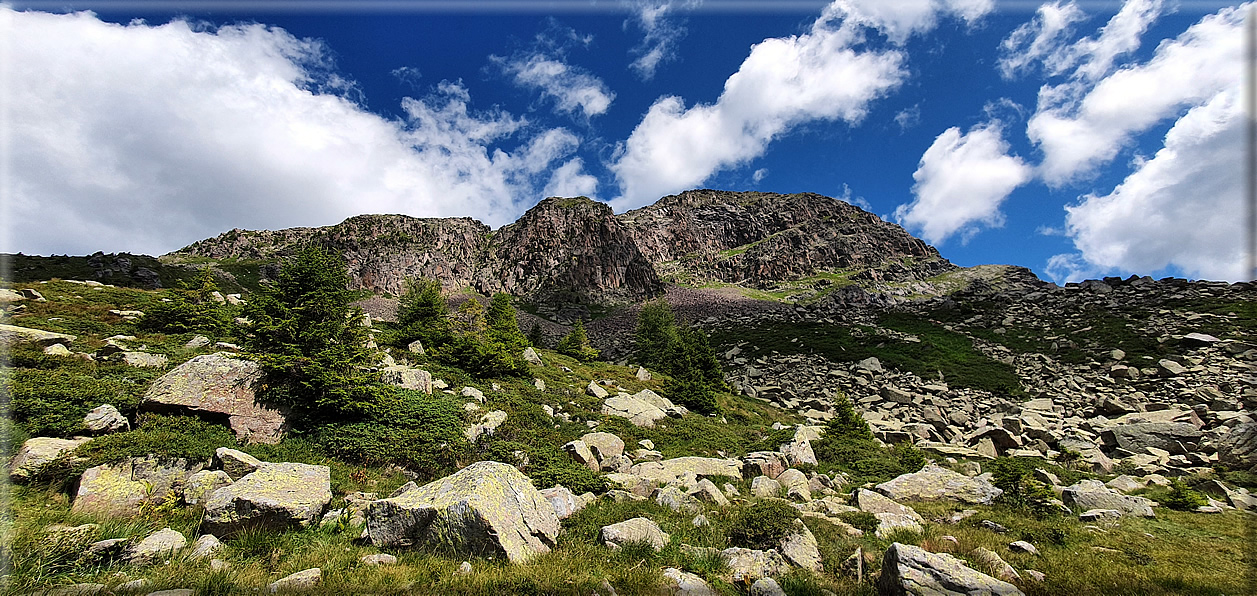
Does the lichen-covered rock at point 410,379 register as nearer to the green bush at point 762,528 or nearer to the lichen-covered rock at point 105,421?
the lichen-covered rock at point 105,421

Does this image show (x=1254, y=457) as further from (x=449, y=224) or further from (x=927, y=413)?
(x=449, y=224)

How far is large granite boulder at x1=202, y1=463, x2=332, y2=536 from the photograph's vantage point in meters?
6.73

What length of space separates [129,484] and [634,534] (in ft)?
30.0

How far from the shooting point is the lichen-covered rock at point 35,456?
688 cm

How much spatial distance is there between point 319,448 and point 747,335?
52031 mm

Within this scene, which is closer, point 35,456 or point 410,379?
point 35,456

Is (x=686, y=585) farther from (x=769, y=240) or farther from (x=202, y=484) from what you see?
(x=769, y=240)

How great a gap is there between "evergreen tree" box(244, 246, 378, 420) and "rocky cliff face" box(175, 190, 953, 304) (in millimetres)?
107366

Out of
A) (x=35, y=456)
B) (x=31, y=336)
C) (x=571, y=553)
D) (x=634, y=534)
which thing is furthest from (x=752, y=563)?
(x=31, y=336)

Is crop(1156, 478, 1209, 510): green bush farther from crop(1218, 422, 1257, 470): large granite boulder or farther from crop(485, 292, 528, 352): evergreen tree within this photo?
crop(485, 292, 528, 352): evergreen tree

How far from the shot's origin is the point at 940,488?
40.7ft

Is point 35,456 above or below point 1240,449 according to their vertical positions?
below

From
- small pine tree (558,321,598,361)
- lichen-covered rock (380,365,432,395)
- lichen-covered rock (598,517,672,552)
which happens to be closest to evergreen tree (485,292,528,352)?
lichen-covered rock (380,365,432,395)

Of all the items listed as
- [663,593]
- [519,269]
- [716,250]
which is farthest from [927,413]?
[716,250]
